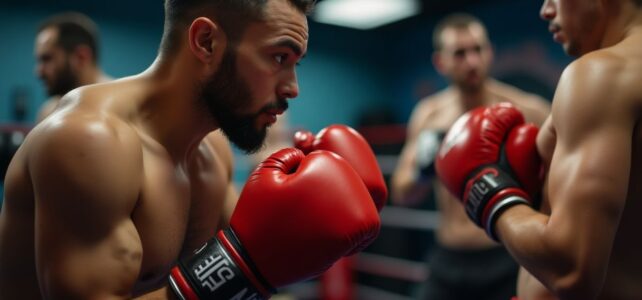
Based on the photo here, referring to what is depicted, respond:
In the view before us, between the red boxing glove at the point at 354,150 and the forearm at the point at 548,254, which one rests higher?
the red boxing glove at the point at 354,150

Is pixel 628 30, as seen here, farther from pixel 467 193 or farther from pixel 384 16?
pixel 384 16

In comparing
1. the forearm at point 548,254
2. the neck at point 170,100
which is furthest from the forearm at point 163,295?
the forearm at point 548,254

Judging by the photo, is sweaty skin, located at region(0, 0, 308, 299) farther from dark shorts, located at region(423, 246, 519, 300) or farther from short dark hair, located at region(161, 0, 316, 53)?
dark shorts, located at region(423, 246, 519, 300)

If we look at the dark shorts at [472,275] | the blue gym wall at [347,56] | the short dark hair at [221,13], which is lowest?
the dark shorts at [472,275]

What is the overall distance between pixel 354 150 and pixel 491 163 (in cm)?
30

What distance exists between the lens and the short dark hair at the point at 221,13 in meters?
1.04

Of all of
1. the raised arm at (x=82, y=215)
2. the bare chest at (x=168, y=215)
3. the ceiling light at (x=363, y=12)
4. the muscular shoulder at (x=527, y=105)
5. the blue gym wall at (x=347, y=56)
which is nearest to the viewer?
the raised arm at (x=82, y=215)

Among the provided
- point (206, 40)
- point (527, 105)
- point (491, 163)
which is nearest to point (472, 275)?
point (527, 105)

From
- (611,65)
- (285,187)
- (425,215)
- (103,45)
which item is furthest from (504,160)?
(103,45)

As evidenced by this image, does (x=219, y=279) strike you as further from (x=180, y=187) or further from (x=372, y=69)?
(x=372, y=69)

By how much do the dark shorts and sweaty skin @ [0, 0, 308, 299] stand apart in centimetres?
125

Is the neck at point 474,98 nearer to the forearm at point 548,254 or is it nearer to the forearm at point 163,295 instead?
the forearm at point 548,254

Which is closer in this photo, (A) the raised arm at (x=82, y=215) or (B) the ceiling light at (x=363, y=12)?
(A) the raised arm at (x=82, y=215)

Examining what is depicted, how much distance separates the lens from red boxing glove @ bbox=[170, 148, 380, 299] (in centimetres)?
89
